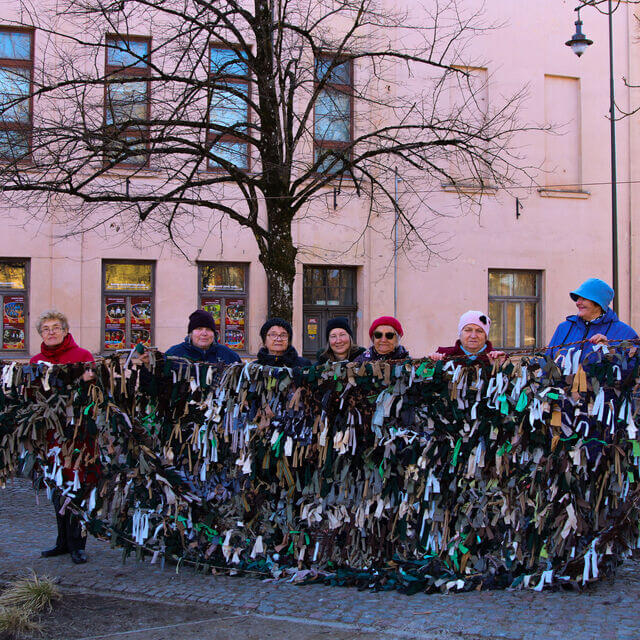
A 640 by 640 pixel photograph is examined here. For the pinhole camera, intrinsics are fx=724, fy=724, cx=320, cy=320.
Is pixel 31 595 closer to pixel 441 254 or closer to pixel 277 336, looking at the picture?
pixel 277 336

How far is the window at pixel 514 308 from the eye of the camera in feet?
50.3

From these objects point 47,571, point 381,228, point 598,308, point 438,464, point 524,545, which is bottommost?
point 47,571

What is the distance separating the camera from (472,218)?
14.8 m

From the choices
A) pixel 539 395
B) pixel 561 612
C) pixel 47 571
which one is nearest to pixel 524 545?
pixel 561 612

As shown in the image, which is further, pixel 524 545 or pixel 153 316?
pixel 153 316

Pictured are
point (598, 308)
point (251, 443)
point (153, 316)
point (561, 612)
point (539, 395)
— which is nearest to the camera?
point (561, 612)

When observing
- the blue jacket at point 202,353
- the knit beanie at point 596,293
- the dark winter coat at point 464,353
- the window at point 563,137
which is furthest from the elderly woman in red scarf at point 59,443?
the window at point 563,137

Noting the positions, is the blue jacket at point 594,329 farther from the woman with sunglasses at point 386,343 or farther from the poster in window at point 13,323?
the poster in window at point 13,323

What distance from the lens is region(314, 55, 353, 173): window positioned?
898 cm

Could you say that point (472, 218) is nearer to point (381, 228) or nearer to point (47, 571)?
point (381, 228)

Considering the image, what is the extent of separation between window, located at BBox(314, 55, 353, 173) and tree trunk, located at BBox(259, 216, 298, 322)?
38.5 inches

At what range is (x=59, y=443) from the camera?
495 cm

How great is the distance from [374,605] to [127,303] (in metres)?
10.3

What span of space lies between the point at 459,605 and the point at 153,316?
1039cm
